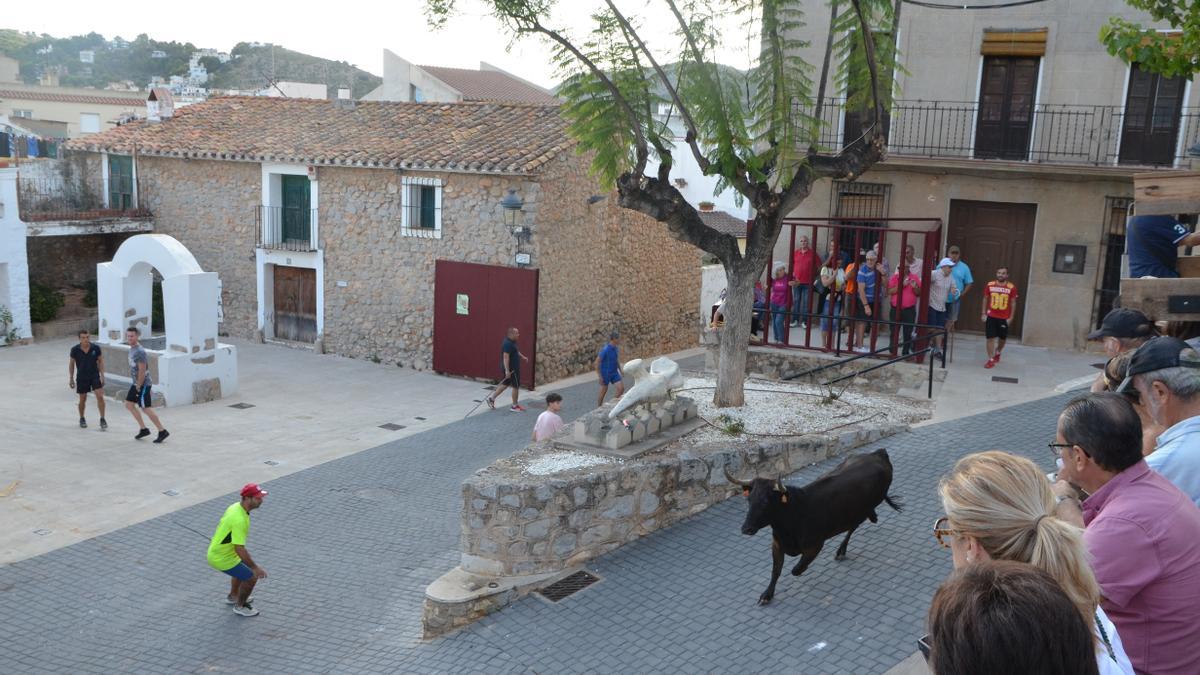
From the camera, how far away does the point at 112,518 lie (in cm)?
1149

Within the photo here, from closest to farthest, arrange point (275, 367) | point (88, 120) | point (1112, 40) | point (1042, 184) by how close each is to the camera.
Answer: point (1112, 40) → point (1042, 184) → point (275, 367) → point (88, 120)

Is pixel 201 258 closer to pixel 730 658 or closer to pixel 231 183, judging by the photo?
pixel 231 183

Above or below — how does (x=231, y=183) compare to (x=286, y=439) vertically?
above

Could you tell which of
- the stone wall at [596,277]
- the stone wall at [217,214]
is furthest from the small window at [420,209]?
the stone wall at [217,214]

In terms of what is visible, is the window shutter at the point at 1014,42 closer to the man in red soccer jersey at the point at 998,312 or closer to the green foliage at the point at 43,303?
the man in red soccer jersey at the point at 998,312

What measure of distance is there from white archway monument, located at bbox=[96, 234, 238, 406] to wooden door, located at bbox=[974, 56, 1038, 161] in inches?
548

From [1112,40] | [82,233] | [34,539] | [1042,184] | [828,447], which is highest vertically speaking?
[1112,40]

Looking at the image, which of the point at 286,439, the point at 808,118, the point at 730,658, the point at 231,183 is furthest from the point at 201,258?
the point at 730,658

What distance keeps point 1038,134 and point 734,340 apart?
26.9 ft

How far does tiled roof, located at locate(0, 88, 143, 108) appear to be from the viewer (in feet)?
130

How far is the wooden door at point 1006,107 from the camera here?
636 inches

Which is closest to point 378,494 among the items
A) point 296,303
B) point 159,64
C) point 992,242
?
point 296,303

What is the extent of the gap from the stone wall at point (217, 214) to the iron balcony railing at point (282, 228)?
426mm

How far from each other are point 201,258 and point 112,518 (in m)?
12.7
